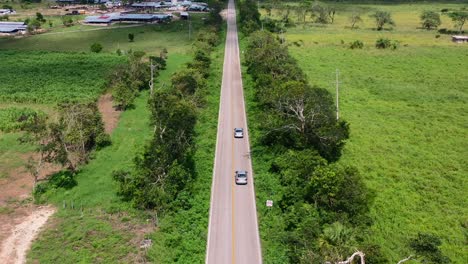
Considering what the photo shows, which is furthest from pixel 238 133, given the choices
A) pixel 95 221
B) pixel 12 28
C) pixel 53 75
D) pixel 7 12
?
pixel 7 12

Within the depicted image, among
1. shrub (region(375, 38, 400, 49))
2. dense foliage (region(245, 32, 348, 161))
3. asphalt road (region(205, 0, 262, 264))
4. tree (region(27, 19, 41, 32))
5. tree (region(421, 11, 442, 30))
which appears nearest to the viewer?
asphalt road (region(205, 0, 262, 264))

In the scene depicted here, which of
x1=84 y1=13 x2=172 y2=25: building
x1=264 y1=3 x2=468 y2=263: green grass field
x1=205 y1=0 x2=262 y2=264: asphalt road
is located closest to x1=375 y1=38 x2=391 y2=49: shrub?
x1=264 y1=3 x2=468 y2=263: green grass field

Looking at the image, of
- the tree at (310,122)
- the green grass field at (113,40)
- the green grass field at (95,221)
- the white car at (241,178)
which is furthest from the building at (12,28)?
the white car at (241,178)

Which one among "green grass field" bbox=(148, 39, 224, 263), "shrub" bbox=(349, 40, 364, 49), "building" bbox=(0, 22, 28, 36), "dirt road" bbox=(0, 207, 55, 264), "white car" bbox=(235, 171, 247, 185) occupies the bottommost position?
"dirt road" bbox=(0, 207, 55, 264)

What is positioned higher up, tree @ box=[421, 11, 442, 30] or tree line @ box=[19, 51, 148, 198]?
tree @ box=[421, 11, 442, 30]

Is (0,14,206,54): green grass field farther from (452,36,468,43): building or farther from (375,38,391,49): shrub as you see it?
(452,36,468,43): building

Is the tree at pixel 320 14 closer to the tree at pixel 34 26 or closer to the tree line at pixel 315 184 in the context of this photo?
the tree at pixel 34 26

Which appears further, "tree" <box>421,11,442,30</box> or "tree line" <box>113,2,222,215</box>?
"tree" <box>421,11,442,30</box>

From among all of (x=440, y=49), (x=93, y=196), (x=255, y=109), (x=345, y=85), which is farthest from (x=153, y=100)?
(x=440, y=49)
